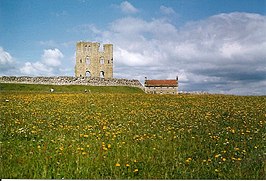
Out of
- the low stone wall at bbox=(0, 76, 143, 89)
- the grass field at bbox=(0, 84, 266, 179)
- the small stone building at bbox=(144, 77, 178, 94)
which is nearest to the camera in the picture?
the grass field at bbox=(0, 84, 266, 179)

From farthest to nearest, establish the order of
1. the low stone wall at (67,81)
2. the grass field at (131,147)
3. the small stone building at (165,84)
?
1. the low stone wall at (67,81)
2. the small stone building at (165,84)
3. the grass field at (131,147)

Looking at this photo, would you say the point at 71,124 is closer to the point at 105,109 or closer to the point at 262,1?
the point at 105,109

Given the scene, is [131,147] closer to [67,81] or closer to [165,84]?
[165,84]

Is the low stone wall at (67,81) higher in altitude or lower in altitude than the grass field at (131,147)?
higher

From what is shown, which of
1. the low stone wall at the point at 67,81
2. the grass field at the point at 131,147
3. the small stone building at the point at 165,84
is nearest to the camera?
the grass field at the point at 131,147

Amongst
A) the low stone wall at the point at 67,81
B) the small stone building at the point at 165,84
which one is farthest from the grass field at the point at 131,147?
the low stone wall at the point at 67,81

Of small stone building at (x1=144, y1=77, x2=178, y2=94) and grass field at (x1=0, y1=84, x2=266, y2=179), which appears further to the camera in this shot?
small stone building at (x1=144, y1=77, x2=178, y2=94)

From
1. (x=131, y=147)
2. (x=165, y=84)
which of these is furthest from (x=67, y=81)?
(x=131, y=147)

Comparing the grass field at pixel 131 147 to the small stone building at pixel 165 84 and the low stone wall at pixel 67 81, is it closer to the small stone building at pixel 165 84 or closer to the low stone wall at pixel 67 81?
the small stone building at pixel 165 84

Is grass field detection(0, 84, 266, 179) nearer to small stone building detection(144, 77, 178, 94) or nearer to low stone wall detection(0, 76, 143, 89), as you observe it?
small stone building detection(144, 77, 178, 94)

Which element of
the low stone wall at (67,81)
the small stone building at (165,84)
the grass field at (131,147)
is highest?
the low stone wall at (67,81)

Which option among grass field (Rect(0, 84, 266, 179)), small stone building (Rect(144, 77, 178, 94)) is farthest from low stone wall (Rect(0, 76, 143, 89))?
grass field (Rect(0, 84, 266, 179))

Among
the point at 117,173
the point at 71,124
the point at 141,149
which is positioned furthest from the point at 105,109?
the point at 117,173

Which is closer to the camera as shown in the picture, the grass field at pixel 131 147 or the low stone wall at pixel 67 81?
the grass field at pixel 131 147
